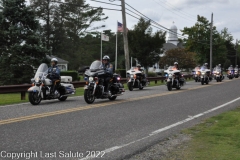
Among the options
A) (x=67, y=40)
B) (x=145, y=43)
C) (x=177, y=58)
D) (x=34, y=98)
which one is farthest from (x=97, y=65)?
(x=67, y=40)

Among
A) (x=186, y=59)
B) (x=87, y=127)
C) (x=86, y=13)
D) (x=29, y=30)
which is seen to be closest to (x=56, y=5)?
(x=86, y=13)

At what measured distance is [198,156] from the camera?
22.3 feet

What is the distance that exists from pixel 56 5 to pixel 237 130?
193 feet

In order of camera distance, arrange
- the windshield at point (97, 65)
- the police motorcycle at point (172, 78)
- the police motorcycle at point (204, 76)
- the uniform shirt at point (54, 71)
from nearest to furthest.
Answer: the windshield at point (97, 65), the uniform shirt at point (54, 71), the police motorcycle at point (172, 78), the police motorcycle at point (204, 76)

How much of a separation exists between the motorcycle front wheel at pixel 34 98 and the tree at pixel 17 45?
55.3ft

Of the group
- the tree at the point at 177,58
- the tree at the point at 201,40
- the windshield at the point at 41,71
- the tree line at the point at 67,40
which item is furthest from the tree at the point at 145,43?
the tree at the point at 201,40

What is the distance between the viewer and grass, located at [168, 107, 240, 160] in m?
6.86

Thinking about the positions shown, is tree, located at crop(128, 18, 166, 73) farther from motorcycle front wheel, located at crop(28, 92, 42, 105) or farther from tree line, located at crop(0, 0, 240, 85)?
motorcycle front wheel, located at crop(28, 92, 42, 105)

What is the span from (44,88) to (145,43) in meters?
32.2

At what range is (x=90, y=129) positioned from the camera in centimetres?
914

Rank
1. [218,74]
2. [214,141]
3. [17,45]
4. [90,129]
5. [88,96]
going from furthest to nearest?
[218,74]
[17,45]
[88,96]
[90,129]
[214,141]

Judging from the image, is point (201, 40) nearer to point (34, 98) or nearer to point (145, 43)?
point (145, 43)

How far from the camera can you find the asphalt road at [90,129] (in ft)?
22.8

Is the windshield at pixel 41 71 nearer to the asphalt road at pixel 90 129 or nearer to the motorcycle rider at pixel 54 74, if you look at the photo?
the motorcycle rider at pixel 54 74
